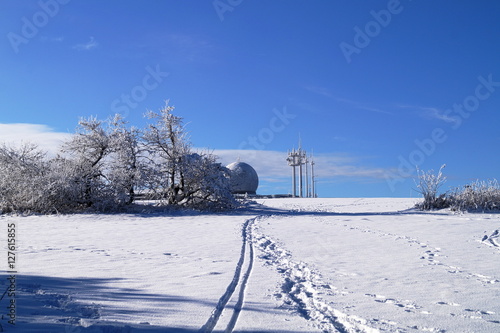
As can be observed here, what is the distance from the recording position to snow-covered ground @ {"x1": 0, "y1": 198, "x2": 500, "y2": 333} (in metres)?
4.11

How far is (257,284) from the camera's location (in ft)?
19.0

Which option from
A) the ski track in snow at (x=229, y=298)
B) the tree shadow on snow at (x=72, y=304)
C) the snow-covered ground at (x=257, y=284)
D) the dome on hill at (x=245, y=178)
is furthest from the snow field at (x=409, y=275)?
the dome on hill at (x=245, y=178)

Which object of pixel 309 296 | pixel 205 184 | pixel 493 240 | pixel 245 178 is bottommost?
pixel 309 296

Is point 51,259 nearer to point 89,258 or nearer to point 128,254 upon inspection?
point 89,258

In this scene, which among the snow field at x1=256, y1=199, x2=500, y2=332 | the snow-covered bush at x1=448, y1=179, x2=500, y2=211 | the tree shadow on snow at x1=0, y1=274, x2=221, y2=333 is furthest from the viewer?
the snow-covered bush at x1=448, y1=179, x2=500, y2=211

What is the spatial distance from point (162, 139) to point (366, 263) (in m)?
18.1

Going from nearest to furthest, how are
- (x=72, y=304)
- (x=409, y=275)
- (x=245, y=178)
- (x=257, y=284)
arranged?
(x=72, y=304) → (x=257, y=284) → (x=409, y=275) → (x=245, y=178)

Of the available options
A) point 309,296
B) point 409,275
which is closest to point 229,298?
point 309,296

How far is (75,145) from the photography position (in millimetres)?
22453

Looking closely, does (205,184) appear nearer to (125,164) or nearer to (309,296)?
(125,164)

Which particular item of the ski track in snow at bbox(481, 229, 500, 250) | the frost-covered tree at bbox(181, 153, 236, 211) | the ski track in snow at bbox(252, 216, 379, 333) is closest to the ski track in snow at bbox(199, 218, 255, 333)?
the ski track in snow at bbox(252, 216, 379, 333)

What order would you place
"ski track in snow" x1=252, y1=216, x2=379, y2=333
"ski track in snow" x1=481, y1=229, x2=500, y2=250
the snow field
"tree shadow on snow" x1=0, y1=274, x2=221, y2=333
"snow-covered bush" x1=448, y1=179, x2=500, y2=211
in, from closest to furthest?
1. "tree shadow on snow" x1=0, y1=274, x2=221, y2=333
2. "ski track in snow" x1=252, y1=216, x2=379, y2=333
3. the snow field
4. "ski track in snow" x1=481, y1=229, x2=500, y2=250
5. "snow-covered bush" x1=448, y1=179, x2=500, y2=211

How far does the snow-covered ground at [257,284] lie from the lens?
411 cm

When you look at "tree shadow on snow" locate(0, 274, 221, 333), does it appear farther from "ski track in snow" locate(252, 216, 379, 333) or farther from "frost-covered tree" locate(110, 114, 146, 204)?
"frost-covered tree" locate(110, 114, 146, 204)
